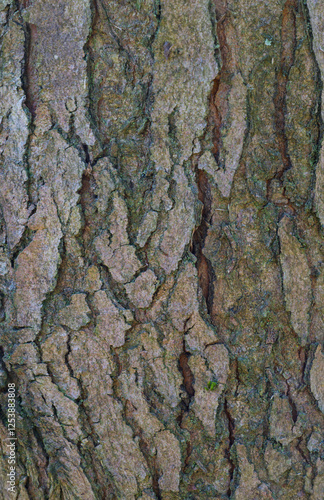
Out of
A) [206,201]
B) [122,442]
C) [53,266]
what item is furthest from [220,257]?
[122,442]

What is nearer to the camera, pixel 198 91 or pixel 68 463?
pixel 198 91

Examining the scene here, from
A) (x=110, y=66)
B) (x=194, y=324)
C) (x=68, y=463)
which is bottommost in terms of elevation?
(x=68, y=463)

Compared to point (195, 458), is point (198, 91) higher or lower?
higher

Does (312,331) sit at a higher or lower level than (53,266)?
lower

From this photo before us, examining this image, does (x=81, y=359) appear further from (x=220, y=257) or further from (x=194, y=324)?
(x=220, y=257)

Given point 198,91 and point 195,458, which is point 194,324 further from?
point 198,91

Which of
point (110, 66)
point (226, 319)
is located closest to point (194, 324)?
point (226, 319)
